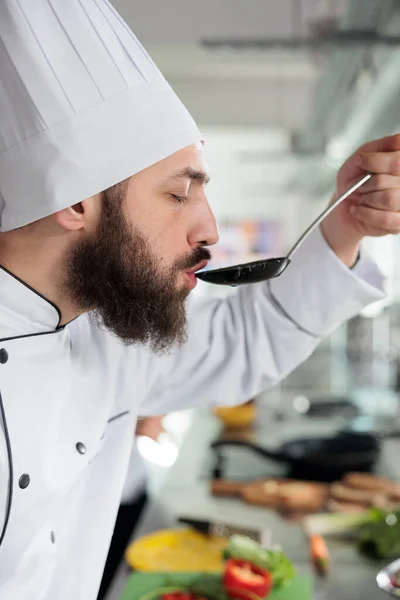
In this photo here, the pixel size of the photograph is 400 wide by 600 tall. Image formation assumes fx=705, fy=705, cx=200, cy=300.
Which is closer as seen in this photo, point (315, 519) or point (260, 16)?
point (315, 519)

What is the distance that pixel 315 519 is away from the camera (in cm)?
154

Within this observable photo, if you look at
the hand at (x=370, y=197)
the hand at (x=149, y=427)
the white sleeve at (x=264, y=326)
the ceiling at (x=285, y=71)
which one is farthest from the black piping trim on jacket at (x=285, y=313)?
the hand at (x=149, y=427)

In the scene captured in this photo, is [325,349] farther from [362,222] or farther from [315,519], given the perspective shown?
[362,222]

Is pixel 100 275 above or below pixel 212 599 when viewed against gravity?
above

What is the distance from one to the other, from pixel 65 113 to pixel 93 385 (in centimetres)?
40

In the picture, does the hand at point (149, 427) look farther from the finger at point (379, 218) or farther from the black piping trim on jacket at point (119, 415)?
the finger at point (379, 218)

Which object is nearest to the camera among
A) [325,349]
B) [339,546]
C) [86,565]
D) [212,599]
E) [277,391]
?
[86,565]

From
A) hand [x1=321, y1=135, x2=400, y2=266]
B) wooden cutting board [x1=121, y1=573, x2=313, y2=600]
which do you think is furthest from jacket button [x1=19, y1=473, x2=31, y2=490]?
hand [x1=321, y1=135, x2=400, y2=266]

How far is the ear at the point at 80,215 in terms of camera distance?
0.92 meters

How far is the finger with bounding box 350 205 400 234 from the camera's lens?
0.99 m

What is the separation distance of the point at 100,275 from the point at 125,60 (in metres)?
0.29

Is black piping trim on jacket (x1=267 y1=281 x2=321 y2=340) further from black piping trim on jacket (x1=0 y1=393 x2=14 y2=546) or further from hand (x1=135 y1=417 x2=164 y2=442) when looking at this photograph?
hand (x1=135 y1=417 x2=164 y2=442)

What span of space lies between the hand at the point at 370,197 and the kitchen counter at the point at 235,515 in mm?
615

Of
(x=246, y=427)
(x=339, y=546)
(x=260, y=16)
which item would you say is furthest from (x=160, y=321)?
(x=260, y=16)
